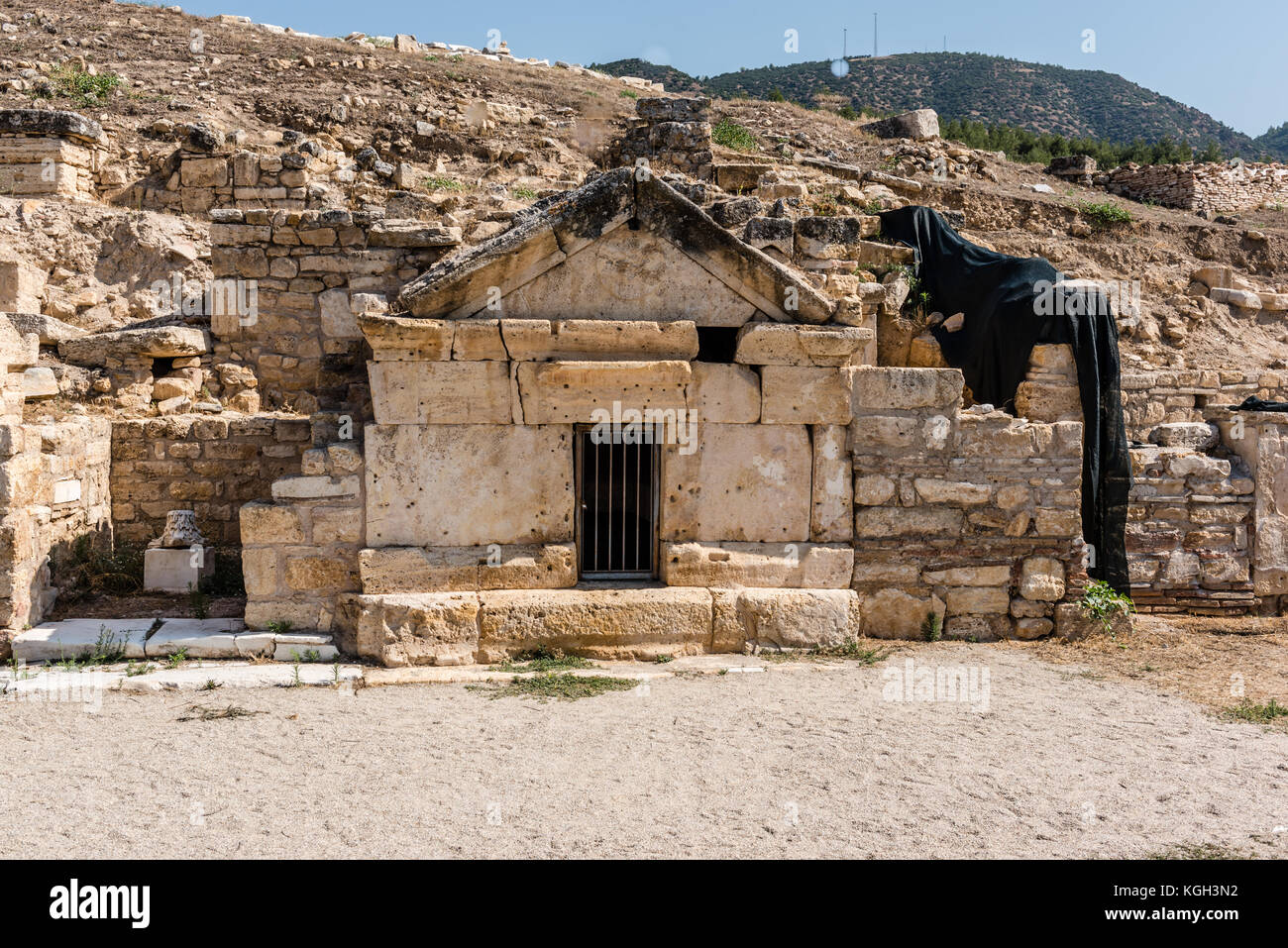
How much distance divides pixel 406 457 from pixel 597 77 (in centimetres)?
2162

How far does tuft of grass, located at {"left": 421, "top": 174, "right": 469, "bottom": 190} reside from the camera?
13742 mm

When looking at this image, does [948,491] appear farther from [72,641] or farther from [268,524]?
[72,641]

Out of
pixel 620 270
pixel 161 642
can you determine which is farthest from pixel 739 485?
pixel 161 642

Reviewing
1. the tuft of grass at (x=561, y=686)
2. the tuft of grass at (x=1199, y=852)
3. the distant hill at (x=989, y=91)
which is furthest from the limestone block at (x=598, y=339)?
the distant hill at (x=989, y=91)

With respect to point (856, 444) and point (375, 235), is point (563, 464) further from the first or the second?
point (375, 235)

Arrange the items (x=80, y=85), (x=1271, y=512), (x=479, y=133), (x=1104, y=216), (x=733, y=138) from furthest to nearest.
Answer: (x=733, y=138), (x=479, y=133), (x=1104, y=216), (x=80, y=85), (x=1271, y=512)

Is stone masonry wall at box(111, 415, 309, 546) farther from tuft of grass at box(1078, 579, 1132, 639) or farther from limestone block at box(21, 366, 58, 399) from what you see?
tuft of grass at box(1078, 579, 1132, 639)

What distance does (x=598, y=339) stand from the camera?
617 cm

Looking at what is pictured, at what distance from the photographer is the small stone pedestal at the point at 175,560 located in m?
6.76

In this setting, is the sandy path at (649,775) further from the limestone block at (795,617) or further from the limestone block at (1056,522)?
the limestone block at (1056,522)

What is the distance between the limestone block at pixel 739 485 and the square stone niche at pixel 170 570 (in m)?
3.56

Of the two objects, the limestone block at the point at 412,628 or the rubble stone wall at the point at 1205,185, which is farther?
the rubble stone wall at the point at 1205,185

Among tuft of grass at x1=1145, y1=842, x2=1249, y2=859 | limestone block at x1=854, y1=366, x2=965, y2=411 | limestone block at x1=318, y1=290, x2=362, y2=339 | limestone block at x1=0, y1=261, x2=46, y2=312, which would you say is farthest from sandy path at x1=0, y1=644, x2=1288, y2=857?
limestone block at x1=0, y1=261, x2=46, y2=312

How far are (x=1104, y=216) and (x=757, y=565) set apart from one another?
1302 centimetres
